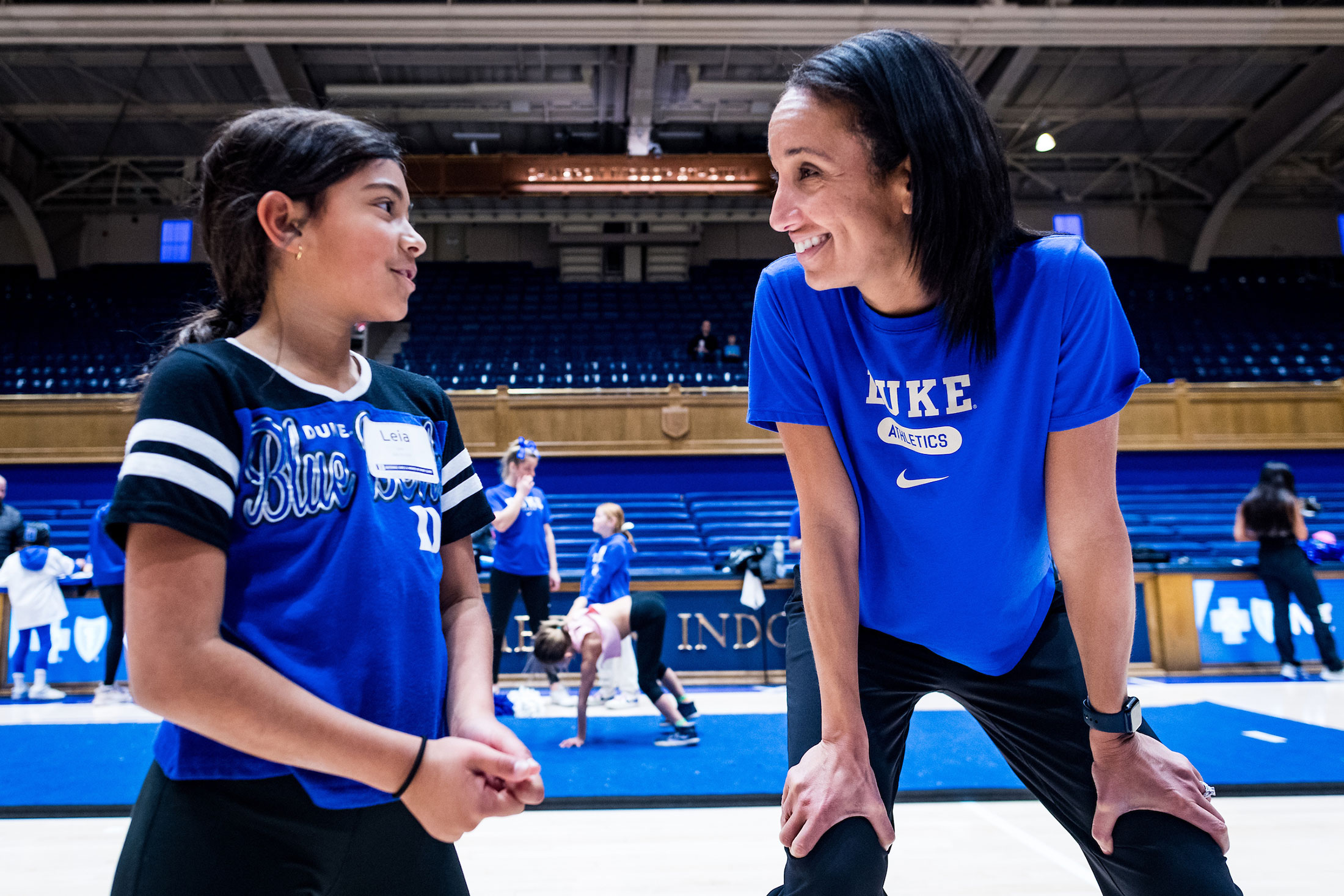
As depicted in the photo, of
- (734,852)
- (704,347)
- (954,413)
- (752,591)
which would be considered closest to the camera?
(954,413)

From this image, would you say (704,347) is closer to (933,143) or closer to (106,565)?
(106,565)

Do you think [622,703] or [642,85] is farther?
[642,85]

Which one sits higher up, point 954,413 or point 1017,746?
point 954,413

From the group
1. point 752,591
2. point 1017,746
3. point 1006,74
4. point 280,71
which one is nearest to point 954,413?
point 1017,746

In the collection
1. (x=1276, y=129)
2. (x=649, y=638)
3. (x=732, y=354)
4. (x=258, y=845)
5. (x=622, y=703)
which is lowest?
(x=622, y=703)

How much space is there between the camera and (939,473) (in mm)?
1193

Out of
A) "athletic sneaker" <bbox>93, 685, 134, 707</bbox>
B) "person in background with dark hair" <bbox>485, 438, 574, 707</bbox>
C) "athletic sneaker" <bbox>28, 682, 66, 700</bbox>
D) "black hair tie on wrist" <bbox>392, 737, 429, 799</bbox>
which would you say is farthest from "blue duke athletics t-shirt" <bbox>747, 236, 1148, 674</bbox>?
"athletic sneaker" <bbox>28, 682, 66, 700</bbox>

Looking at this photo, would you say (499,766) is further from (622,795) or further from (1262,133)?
(1262,133)

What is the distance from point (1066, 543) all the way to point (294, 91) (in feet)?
47.3

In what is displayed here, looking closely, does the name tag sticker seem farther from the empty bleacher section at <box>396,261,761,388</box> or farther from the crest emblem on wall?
the empty bleacher section at <box>396,261,761,388</box>

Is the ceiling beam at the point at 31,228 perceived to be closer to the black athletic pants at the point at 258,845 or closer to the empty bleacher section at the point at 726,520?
the empty bleacher section at the point at 726,520

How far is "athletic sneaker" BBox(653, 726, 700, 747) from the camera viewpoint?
4.47 metres

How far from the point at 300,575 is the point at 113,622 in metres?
6.01

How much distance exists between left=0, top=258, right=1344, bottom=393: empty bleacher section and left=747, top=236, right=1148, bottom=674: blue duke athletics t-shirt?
10633 mm
